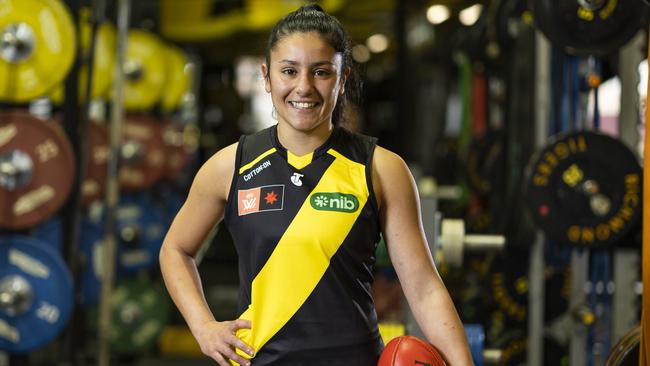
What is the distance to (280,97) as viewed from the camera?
203 cm

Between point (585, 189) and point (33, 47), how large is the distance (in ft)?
8.25

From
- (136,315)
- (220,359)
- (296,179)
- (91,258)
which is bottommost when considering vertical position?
(136,315)

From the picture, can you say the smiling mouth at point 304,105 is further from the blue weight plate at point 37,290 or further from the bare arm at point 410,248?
the blue weight plate at point 37,290

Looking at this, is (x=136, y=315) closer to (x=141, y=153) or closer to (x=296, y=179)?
(x=141, y=153)

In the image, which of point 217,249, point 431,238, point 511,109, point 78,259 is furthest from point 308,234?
point 217,249

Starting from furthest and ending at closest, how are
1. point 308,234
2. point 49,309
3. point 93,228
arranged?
point 93,228
point 49,309
point 308,234

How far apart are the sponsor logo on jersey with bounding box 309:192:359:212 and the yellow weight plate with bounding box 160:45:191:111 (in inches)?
223

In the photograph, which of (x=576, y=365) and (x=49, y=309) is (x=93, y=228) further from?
(x=576, y=365)

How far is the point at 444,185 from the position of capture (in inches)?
346

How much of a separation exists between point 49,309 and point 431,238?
2.48m

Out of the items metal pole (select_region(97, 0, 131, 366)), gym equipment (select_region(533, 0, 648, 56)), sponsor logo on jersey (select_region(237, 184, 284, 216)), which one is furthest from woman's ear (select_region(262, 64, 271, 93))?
metal pole (select_region(97, 0, 131, 366))

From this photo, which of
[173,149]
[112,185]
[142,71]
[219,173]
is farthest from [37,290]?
[173,149]

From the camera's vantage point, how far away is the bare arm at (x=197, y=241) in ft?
6.82

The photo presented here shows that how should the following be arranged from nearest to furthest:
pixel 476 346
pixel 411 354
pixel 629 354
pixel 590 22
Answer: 1. pixel 411 354
2. pixel 629 354
3. pixel 476 346
4. pixel 590 22
